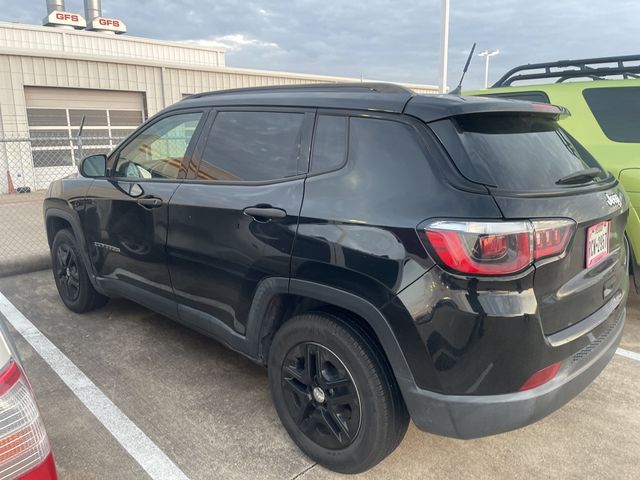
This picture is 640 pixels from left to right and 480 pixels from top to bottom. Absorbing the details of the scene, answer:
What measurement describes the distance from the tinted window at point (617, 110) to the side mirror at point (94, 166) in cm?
425

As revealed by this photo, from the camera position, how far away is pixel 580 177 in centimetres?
239

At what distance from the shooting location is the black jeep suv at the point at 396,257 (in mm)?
1933

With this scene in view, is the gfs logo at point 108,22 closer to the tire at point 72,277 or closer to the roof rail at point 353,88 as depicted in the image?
the tire at point 72,277

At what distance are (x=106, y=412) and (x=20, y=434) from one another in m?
1.73

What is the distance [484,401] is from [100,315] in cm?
363

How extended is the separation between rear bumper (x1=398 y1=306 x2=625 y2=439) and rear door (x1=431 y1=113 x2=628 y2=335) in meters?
0.23

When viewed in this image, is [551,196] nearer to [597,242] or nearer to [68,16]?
[597,242]

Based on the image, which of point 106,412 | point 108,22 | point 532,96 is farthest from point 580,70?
point 108,22

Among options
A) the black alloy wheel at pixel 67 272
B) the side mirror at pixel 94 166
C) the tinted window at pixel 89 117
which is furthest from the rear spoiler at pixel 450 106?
the tinted window at pixel 89 117

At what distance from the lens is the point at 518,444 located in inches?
105

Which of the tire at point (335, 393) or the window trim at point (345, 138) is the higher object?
the window trim at point (345, 138)

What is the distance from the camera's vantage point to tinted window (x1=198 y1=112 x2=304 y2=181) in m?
2.59

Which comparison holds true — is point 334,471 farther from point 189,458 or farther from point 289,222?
point 289,222

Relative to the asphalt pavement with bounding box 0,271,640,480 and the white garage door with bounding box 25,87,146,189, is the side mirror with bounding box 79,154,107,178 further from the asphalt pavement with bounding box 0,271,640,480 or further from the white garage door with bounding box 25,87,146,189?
the white garage door with bounding box 25,87,146,189
